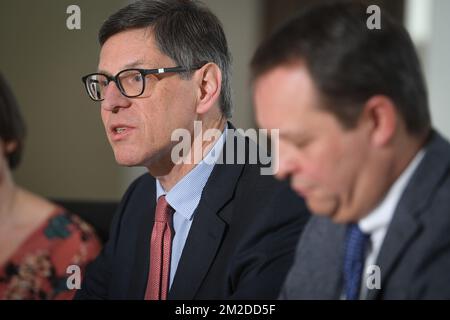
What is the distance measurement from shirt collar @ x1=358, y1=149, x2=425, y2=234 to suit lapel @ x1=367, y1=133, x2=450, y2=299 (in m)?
0.01

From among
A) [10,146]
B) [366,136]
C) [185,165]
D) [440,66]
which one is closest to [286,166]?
[366,136]

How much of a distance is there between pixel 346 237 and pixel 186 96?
Answer: 45 cm

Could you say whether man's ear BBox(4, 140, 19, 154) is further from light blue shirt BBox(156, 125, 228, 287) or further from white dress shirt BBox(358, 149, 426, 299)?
white dress shirt BBox(358, 149, 426, 299)

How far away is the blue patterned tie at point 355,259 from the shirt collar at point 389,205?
1 cm

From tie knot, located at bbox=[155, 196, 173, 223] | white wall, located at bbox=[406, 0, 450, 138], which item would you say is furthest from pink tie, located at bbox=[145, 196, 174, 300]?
white wall, located at bbox=[406, 0, 450, 138]

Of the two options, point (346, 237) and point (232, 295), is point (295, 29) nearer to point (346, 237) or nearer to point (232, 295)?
point (346, 237)

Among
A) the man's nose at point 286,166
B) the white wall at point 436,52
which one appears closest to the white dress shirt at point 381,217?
the man's nose at point 286,166

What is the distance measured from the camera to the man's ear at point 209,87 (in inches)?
45.6

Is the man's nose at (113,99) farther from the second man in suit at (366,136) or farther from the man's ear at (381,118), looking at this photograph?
the man's ear at (381,118)

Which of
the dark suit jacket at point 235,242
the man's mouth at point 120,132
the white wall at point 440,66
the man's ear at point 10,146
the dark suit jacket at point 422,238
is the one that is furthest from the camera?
the white wall at point 440,66

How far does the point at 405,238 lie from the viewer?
2.54 feet

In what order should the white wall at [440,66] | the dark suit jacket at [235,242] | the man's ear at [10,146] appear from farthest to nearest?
the white wall at [440,66], the man's ear at [10,146], the dark suit jacket at [235,242]

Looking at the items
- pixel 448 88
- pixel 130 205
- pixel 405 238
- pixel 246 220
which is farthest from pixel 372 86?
pixel 448 88

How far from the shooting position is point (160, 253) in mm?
1145
